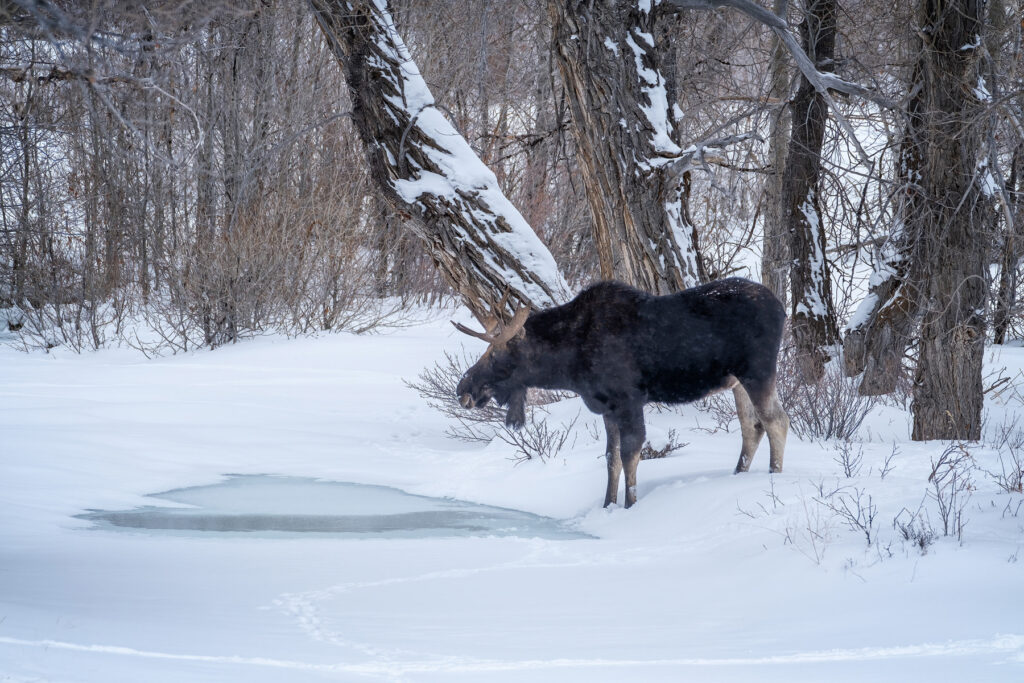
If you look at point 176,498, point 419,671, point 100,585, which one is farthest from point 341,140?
point 419,671

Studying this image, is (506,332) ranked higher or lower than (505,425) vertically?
higher

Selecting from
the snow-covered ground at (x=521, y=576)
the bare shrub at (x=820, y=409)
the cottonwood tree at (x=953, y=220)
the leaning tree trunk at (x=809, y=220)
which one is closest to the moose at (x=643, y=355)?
the snow-covered ground at (x=521, y=576)

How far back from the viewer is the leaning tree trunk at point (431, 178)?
32.2ft

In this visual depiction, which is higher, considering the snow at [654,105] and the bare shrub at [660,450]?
the snow at [654,105]

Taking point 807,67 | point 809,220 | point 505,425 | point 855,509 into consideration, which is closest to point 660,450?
point 505,425

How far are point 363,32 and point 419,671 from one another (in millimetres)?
7523

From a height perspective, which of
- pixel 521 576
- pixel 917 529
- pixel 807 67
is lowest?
pixel 521 576

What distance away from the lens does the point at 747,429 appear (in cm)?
752

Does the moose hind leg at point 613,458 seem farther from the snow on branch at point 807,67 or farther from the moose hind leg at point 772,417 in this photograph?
the snow on branch at point 807,67

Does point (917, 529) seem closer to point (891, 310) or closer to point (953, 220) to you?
point (953, 220)

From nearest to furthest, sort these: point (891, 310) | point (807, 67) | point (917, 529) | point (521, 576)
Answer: point (917, 529) < point (521, 576) < point (807, 67) < point (891, 310)

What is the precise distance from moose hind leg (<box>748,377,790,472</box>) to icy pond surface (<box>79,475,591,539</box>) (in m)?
1.49

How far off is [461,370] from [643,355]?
5.82 meters

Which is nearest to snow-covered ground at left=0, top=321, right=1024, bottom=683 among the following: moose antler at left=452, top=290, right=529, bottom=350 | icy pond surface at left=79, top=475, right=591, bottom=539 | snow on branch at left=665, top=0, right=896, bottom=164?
icy pond surface at left=79, top=475, right=591, bottom=539
